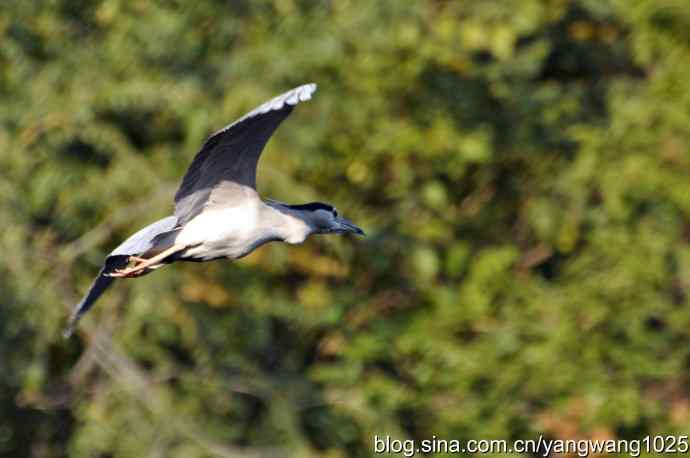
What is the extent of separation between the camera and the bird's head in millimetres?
6586

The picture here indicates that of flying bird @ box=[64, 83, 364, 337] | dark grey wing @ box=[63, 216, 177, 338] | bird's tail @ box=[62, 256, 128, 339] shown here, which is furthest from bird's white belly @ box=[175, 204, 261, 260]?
bird's tail @ box=[62, 256, 128, 339]

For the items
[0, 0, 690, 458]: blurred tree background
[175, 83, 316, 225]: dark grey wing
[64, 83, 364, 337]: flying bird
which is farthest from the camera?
[0, 0, 690, 458]: blurred tree background

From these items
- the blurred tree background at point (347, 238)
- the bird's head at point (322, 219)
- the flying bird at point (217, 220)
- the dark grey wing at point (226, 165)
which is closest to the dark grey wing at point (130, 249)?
the flying bird at point (217, 220)

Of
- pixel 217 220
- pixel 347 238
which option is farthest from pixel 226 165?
pixel 347 238

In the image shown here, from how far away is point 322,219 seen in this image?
665 cm

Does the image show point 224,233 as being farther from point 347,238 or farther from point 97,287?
point 347,238

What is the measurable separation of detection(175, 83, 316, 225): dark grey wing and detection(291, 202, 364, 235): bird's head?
453 millimetres

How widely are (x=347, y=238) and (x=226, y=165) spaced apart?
3.46 metres

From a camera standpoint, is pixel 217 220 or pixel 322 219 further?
pixel 322 219

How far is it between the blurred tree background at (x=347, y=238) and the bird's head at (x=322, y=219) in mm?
1988

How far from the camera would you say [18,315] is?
8625 millimetres

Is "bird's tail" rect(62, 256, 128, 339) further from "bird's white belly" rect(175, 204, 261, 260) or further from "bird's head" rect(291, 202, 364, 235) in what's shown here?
"bird's head" rect(291, 202, 364, 235)

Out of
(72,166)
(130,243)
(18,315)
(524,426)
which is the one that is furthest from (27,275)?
(524,426)

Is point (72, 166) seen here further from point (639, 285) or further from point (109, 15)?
point (639, 285)
